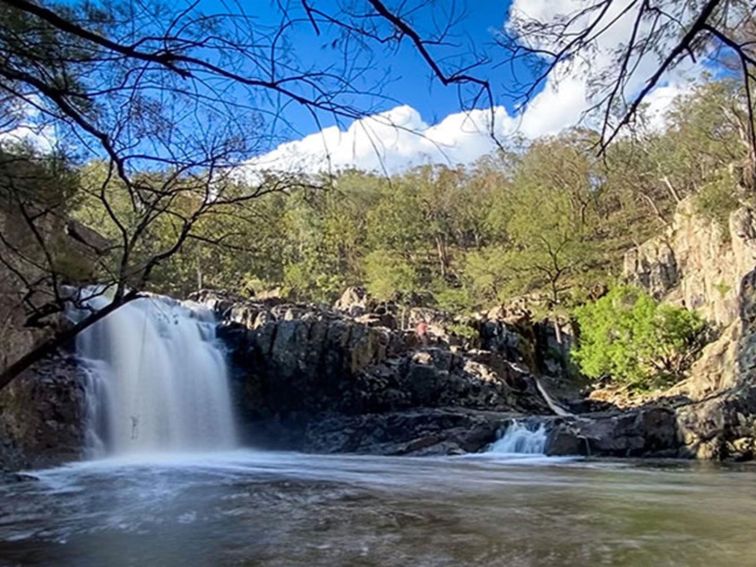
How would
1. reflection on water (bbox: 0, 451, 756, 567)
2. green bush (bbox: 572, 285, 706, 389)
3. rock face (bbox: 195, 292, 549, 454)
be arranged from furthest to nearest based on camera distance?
green bush (bbox: 572, 285, 706, 389) → rock face (bbox: 195, 292, 549, 454) → reflection on water (bbox: 0, 451, 756, 567)

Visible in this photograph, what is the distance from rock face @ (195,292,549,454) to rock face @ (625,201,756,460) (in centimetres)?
507

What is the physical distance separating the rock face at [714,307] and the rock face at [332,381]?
5069 millimetres

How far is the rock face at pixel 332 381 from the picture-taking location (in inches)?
711

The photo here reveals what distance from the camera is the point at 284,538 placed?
6.07 m

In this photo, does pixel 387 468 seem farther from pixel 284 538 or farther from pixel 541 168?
pixel 541 168

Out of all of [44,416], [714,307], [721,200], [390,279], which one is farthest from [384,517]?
[390,279]

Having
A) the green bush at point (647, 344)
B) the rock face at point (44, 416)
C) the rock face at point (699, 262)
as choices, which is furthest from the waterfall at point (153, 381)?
the rock face at point (699, 262)

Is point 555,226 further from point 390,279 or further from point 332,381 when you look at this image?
point 332,381

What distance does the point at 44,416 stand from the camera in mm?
13711

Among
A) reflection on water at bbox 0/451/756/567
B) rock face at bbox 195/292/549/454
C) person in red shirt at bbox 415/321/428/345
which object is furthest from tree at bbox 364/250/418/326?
reflection on water at bbox 0/451/756/567

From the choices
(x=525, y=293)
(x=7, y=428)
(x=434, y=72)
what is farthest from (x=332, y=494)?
(x=525, y=293)

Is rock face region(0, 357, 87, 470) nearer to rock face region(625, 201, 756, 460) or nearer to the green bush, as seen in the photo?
rock face region(625, 201, 756, 460)

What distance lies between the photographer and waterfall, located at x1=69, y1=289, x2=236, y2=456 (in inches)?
605

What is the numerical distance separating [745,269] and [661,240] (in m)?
7.55
